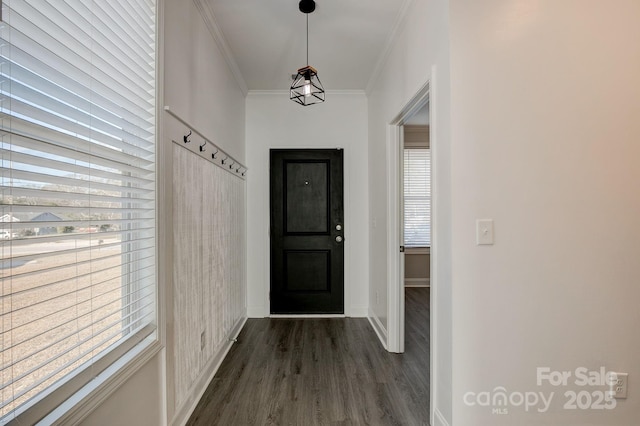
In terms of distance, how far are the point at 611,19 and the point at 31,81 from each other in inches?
101

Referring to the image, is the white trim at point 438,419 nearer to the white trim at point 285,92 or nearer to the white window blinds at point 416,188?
the white trim at point 285,92

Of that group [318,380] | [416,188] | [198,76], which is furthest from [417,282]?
[198,76]

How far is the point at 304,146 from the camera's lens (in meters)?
3.65

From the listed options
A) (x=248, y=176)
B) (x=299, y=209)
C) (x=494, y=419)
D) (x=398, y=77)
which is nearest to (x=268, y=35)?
(x=398, y=77)

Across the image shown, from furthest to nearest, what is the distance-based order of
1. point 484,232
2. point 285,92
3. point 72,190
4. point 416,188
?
point 416,188 < point 285,92 < point 484,232 < point 72,190

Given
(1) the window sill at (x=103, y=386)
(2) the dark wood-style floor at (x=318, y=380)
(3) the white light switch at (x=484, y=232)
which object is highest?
(3) the white light switch at (x=484, y=232)

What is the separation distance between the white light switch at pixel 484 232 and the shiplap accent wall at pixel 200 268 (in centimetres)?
164

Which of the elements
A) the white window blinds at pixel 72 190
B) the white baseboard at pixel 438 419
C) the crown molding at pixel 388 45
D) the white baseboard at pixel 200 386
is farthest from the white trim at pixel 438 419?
the crown molding at pixel 388 45

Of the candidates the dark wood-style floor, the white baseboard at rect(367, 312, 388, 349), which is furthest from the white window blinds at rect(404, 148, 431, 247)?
the dark wood-style floor

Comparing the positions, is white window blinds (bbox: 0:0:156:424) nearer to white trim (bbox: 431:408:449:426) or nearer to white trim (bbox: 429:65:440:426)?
white trim (bbox: 429:65:440:426)

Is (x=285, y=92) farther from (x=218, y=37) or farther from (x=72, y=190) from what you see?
(x=72, y=190)

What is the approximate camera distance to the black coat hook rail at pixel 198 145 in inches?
65.9

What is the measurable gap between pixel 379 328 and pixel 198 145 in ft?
7.86

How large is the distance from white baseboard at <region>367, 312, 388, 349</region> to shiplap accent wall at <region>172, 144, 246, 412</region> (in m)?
1.45
